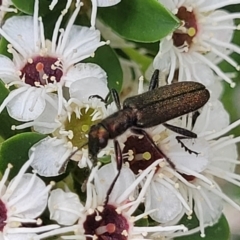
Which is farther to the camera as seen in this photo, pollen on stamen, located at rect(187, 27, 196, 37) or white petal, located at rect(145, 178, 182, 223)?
pollen on stamen, located at rect(187, 27, 196, 37)

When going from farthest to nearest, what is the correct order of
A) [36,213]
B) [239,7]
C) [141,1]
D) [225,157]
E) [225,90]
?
[225,90] < [239,7] < [225,157] < [141,1] < [36,213]

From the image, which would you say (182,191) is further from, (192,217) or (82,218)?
(82,218)

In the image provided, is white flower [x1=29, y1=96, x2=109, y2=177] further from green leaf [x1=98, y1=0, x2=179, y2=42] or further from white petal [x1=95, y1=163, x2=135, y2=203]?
green leaf [x1=98, y1=0, x2=179, y2=42]

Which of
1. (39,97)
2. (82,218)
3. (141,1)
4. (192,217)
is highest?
(141,1)

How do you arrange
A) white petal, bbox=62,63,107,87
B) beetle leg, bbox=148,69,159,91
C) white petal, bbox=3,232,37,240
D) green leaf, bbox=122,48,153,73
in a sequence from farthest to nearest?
1. green leaf, bbox=122,48,153,73
2. beetle leg, bbox=148,69,159,91
3. white petal, bbox=62,63,107,87
4. white petal, bbox=3,232,37,240

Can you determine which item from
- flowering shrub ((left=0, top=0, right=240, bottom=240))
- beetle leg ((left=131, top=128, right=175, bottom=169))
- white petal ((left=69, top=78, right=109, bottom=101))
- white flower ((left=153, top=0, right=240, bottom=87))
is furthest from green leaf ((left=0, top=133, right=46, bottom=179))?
white flower ((left=153, top=0, right=240, bottom=87))

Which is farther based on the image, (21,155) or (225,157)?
(225,157)

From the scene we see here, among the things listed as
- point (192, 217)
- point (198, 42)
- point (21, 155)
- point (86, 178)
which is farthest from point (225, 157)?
point (21, 155)

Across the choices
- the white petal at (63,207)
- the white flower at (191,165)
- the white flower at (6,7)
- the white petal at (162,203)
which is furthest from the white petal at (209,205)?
the white flower at (6,7)
